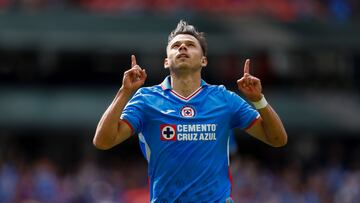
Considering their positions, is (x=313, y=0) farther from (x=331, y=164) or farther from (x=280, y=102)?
(x=331, y=164)

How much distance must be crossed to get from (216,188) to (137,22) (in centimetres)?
1481

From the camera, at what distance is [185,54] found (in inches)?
315

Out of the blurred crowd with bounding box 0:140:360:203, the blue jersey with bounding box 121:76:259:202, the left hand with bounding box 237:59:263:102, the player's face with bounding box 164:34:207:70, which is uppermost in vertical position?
the player's face with bounding box 164:34:207:70

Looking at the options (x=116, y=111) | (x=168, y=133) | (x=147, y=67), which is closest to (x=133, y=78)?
(x=116, y=111)

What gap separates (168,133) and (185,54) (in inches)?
24.4

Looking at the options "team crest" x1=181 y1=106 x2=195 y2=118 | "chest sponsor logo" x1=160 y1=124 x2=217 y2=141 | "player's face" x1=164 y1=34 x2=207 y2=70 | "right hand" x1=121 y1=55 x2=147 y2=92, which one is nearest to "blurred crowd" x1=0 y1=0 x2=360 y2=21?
"player's face" x1=164 y1=34 x2=207 y2=70

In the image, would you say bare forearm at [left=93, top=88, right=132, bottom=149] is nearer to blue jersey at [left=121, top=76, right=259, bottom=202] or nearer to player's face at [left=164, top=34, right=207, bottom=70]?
blue jersey at [left=121, top=76, right=259, bottom=202]

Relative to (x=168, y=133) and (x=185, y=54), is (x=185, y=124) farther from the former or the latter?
(x=185, y=54)

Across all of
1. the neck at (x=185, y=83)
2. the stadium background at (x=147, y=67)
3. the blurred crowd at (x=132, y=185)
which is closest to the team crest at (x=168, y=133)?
the neck at (x=185, y=83)

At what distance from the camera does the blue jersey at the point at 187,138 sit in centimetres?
782

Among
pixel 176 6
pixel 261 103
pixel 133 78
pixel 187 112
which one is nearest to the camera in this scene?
pixel 133 78

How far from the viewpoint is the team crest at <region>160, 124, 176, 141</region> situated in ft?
25.8

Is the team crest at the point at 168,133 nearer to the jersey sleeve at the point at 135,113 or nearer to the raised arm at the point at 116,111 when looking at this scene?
the jersey sleeve at the point at 135,113

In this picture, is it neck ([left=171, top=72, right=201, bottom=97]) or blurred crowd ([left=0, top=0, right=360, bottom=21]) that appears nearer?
neck ([left=171, top=72, right=201, bottom=97])
